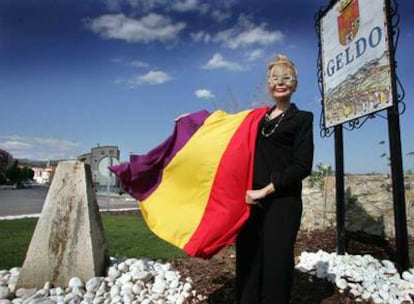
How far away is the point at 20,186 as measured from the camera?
2143 inches

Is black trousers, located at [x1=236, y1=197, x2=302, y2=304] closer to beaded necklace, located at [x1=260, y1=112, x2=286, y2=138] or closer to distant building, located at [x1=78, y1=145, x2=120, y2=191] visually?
beaded necklace, located at [x1=260, y1=112, x2=286, y2=138]

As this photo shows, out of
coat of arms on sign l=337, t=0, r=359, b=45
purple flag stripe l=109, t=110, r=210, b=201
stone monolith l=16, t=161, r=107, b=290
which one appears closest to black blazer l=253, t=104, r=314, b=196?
purple flag stripe l=109, t=110, r=210, b=201

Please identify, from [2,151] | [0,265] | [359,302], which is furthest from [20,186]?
[359,302]

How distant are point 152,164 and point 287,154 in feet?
4.96

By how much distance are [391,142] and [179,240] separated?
306 cm

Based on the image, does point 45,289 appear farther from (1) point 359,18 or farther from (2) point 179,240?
(1) point 359,18

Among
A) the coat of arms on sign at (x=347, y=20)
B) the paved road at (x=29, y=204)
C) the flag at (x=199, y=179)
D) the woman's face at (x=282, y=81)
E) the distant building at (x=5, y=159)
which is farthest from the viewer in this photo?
the distant building at (x=5, y=159)

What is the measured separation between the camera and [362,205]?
27.2 feet

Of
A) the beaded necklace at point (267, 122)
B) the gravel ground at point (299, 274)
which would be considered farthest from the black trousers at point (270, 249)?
the gravel ground at point (299, 274)

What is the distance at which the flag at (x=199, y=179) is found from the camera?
3.26 m

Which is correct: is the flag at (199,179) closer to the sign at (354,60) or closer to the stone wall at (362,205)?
the sign at (354,60)

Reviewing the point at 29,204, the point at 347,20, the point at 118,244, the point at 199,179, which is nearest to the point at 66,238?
the point at 199,179

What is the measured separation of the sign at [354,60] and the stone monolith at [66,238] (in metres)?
3.56

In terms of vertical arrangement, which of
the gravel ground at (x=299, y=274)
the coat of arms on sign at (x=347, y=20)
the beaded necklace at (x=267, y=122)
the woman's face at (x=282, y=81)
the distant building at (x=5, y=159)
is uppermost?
the distant building at (x=5, y=159)
